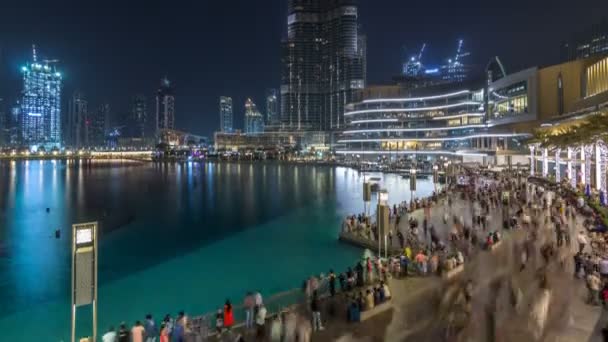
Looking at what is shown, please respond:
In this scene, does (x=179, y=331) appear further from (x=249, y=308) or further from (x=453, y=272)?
(x=453, y=272)

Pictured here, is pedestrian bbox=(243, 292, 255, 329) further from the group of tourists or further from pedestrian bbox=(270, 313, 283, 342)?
the group of tourists

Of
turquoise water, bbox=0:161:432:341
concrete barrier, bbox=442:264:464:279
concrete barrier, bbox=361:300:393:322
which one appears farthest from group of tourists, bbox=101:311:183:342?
concrete barrier, bbox=442:264:464:279

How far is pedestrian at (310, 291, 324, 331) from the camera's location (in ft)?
34.4

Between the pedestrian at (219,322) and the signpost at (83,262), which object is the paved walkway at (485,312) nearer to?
the pedestrian at (219,322)

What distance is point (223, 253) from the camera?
79.3 feet

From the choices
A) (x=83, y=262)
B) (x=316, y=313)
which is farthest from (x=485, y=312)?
(x=83, y=262)

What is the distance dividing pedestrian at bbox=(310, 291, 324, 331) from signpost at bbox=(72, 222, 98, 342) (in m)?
4.72

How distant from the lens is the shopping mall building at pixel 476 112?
181ft

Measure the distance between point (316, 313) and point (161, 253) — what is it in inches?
627

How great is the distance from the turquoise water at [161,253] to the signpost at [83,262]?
199 inches

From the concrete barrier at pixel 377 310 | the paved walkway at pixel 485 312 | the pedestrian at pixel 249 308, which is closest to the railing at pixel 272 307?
the pedestrian at pixel 249 308

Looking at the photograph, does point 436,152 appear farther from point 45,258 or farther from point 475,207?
point 45,258

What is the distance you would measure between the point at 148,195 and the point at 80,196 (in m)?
7.29

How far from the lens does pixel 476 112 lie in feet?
322
